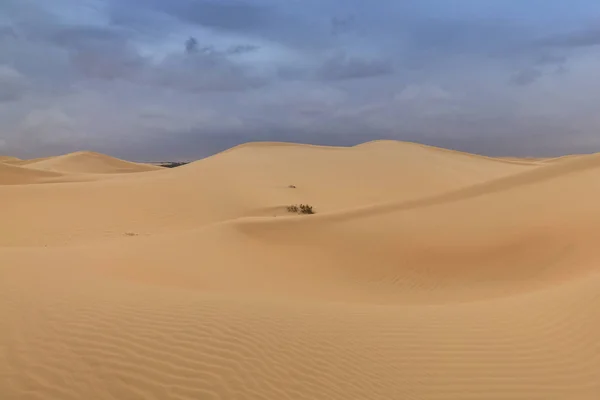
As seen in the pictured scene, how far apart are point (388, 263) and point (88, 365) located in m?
9.32

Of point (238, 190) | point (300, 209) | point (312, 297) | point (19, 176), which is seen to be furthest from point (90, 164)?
point (312, 297)

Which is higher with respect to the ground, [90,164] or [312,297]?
[90,164]

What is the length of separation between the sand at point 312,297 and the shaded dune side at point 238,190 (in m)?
0.19

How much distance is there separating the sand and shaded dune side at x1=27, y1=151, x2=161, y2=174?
47.2 m

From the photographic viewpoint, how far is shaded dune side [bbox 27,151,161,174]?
2653 inches

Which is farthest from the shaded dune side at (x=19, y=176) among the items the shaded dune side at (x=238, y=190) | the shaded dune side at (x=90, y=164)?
the shaded dune side at (x=90, y=164)

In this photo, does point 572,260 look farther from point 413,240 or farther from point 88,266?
point 88,266

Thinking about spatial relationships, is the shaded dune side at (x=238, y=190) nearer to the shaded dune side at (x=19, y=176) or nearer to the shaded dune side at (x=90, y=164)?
the shaded dune side at (x=19, y=176)

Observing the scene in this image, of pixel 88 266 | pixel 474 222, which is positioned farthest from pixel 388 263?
pixel 88 266

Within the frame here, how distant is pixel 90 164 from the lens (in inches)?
2803

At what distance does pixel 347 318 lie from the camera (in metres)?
6.40

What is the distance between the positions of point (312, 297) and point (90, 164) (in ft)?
226

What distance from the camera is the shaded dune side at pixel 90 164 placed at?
2653 inches

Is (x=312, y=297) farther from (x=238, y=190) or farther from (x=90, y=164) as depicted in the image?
(x=90, y=164)
